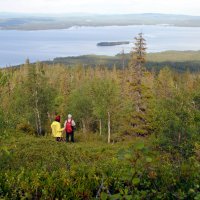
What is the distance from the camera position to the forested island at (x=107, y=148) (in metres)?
5.21

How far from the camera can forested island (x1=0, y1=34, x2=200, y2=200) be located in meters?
5.21

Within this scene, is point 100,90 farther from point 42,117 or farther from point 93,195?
point 93,195

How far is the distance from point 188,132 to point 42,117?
3245 cm

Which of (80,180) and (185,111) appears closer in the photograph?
(80,180)

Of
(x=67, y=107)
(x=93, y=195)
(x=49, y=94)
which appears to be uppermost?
(x=93, y=195)

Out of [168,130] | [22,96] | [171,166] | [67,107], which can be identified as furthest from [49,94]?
[171,166]

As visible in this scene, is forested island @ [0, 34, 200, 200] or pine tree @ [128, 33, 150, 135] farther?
pine tree @ [128, 33, 150, 135]

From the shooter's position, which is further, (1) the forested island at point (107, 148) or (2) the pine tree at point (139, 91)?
(2) the pine tree at point (139, 91)

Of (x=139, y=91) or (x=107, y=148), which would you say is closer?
(x=107, y=148)

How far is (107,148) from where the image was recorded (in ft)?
85.7

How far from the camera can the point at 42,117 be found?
49812 millimetres

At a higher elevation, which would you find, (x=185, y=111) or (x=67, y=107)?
(x=185, y=111)

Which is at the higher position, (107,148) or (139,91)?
(139,91)

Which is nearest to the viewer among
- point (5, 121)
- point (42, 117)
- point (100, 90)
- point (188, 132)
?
point (5, 121)
